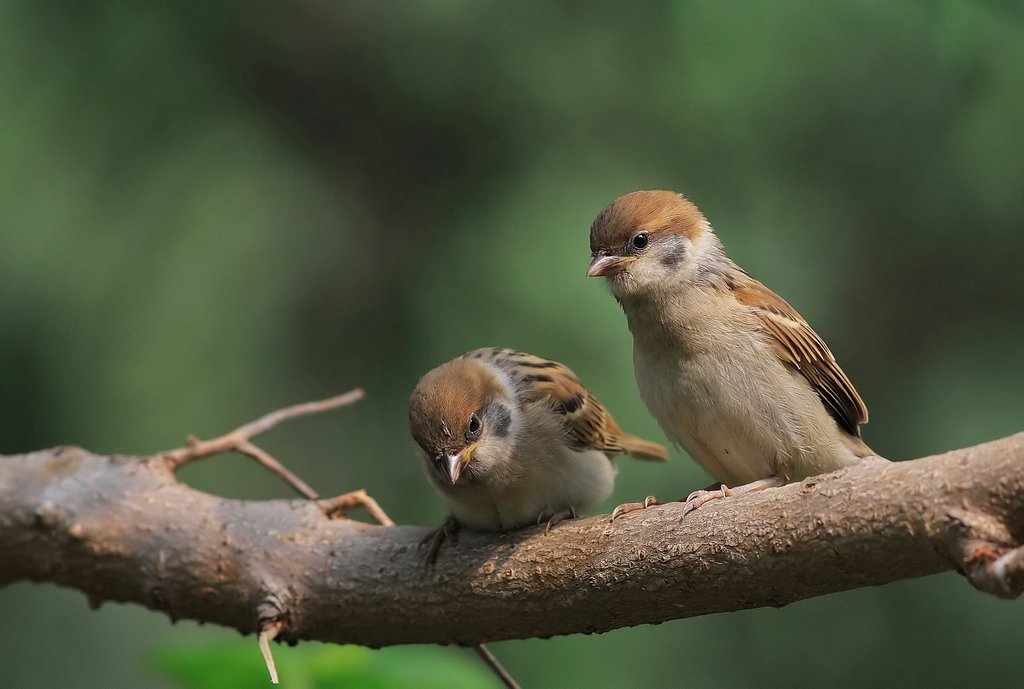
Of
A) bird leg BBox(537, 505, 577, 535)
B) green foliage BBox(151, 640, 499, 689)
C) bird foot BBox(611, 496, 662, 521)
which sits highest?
bird foot BBox(611, 496, 662, 521)

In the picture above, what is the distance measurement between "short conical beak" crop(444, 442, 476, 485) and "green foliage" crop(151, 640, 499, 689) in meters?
0.51

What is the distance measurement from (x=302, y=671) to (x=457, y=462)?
676mm

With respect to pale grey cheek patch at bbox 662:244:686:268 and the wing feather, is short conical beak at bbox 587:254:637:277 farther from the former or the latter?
the wing feather

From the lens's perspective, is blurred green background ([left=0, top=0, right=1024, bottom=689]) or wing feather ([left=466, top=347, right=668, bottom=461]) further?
blurred green background ([left=0, top=0, right=1024, bottom=689])

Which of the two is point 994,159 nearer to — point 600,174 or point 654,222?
point 600,174

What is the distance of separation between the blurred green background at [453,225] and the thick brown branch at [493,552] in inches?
71.4

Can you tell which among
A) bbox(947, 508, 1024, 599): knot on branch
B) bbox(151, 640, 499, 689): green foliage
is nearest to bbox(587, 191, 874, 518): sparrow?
bbox(151, 640, 499, 689): green foliage

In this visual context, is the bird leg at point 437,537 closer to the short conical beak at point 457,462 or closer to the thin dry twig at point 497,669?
the short conical beak at point 457,462

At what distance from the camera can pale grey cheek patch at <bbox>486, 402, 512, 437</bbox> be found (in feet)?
10.4

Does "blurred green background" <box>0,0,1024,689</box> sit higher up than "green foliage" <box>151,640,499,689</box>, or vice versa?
"blurred green background" <box>0,0,1024,689</box>

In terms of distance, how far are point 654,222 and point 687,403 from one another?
0.55 meters

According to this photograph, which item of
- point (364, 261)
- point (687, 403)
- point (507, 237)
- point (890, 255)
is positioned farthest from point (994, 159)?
point (364, 261)

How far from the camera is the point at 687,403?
10.3 feet

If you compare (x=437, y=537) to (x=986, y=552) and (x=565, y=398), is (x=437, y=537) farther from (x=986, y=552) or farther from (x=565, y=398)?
(x=986, y=552)
